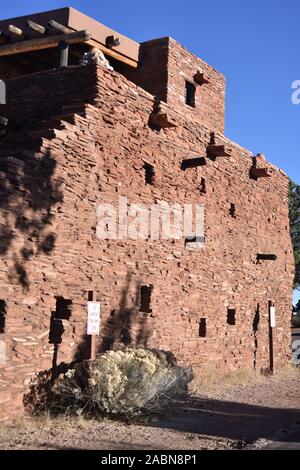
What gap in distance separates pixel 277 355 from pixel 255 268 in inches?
123

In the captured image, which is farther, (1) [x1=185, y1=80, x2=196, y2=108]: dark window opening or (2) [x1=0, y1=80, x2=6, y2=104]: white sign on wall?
(1) [x1=185, y1=80, x2=196, y2=108]: dark window opening

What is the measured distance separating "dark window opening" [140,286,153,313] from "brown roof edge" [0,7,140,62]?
6677 mm

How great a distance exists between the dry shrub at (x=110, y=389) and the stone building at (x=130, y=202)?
0.41 metres

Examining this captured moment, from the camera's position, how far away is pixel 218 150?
14156mm

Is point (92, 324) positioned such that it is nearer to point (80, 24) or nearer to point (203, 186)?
point (203, 186)

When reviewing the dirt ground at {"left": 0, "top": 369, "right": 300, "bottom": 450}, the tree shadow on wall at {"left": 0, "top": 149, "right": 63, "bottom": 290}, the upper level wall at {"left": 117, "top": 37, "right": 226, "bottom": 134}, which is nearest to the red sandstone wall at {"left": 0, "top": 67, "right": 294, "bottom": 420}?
the tree shadow on wall at {"left": 0, "top": 149, "right": 63, "bottom": 290}

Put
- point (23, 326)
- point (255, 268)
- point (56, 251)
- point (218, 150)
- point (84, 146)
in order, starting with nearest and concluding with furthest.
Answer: point (23, 326) < point (56, 251) < point (84, 146) < point (218, 150) < point (255, 268)

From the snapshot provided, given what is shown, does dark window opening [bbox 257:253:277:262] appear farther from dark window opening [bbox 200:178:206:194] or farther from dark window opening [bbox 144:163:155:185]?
dark window opening [bbox 144:163:155:185]

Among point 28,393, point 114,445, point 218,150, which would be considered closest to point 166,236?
point 218,150

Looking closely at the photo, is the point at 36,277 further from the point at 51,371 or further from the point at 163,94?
the point at 163,94

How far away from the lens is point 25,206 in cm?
872

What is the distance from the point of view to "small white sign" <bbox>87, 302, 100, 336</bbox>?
29.7 feet

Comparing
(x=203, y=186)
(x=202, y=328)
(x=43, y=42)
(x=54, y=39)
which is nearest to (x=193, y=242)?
(x=203, y=186)

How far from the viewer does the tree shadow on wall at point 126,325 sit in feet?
34.0
